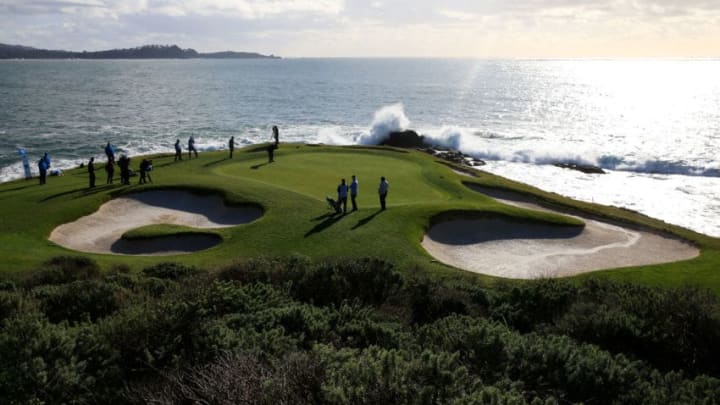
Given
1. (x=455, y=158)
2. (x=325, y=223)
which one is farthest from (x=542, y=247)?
(x=455, y=158)

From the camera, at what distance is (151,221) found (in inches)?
1054

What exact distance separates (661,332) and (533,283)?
4.07 meters

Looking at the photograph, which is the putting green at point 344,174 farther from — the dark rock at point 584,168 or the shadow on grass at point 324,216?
the dark rock at point 584,168

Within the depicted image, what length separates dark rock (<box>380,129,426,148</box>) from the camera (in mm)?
71188

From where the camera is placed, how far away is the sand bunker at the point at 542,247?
22.8m

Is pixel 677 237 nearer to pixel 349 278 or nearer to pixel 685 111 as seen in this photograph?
pixel 349 278

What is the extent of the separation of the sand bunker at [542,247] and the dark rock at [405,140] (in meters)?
43.9

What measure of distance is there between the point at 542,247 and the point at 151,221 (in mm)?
18448

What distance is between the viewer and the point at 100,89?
153250 millimetres

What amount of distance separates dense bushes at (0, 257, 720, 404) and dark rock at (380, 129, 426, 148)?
5527 centimetres

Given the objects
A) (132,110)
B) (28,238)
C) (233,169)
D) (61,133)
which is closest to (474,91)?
(132,110)

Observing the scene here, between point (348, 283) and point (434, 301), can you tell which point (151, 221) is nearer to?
point (348, 283)

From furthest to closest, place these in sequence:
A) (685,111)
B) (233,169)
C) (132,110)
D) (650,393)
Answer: (685,111) → (132,110) → (233,169) → (650,393)

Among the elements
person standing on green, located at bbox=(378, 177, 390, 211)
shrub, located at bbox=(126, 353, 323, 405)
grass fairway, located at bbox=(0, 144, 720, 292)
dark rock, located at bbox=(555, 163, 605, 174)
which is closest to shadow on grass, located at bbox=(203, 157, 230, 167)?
grass fairway, located at bbox=(0, 144, 720, 292)
